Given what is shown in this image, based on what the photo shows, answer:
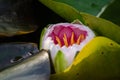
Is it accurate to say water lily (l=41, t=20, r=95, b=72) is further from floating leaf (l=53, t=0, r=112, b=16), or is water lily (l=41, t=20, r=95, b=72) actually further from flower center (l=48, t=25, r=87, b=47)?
floating leaf (l=53, t=0, r=112, b=16)

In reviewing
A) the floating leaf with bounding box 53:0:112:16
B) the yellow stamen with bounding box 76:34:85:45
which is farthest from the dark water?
the yellow stamen with bounding box 76:34:85:45

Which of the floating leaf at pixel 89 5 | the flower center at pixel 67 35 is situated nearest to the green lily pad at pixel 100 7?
the floating leaf at pixel 89 5

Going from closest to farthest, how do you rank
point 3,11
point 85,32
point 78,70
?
point 78,70
point 85,32
point 3,11

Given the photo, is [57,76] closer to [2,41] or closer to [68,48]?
[68,48]

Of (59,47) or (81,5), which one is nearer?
(59,47)

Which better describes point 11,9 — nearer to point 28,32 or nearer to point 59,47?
point 28,32

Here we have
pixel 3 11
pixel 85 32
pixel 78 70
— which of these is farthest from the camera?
pixel 3 11

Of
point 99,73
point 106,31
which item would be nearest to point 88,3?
point 106,31

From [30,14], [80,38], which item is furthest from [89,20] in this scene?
[30,14]

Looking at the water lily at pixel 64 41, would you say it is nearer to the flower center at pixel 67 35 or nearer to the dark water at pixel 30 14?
the flower center at pixel 67 35
